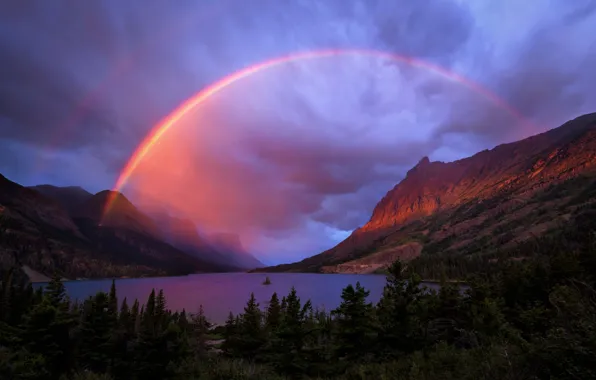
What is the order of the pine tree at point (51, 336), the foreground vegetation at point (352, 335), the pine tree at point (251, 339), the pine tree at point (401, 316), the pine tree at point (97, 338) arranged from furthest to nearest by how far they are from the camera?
1. the pine tree at point (251, 339)
2. the pine tree at point (97, 338)
3. the pine tree at point (51, 336)
4. the pine tree at point (401, 316)
5. the foreground vegetation at point (352, 335)

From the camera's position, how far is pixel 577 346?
6062 millimetres

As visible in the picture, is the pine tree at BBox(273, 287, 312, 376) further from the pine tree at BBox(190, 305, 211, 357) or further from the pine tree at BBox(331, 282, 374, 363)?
the pine tree at BBox(190, 305, 211, 357)

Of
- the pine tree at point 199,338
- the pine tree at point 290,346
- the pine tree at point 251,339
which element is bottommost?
the pine tree at point 199,338

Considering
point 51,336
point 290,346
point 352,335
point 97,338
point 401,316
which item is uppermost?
point 401,316

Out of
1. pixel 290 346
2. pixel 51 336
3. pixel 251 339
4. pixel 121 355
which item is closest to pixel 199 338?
pixel 251 339

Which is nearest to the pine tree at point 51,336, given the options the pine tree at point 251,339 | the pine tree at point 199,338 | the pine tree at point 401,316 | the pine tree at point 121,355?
the pine tree at point 121,355

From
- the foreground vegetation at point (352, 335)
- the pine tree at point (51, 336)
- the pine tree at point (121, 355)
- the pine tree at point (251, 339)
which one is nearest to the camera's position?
the foreground vegetation at point (352, 335)

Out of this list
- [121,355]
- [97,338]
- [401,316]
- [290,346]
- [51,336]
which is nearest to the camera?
[401,316]

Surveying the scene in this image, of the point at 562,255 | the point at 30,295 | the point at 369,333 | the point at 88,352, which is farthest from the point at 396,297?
the point at 30,295

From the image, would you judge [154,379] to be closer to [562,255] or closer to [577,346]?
[577,346]

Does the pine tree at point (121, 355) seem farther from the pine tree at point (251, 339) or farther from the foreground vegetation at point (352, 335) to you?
the pine tree at point (251, 339)

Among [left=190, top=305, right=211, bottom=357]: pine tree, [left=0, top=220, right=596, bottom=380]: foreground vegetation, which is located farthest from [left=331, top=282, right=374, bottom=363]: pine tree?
[left=190, top=305, right=211, bottom=357]: pine tree

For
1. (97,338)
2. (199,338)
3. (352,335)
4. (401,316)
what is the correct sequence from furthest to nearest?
(199,338), (97,338), (352,335), (401,316)

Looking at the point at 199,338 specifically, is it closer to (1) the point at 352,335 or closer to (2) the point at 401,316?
(1) the point at 352,335
